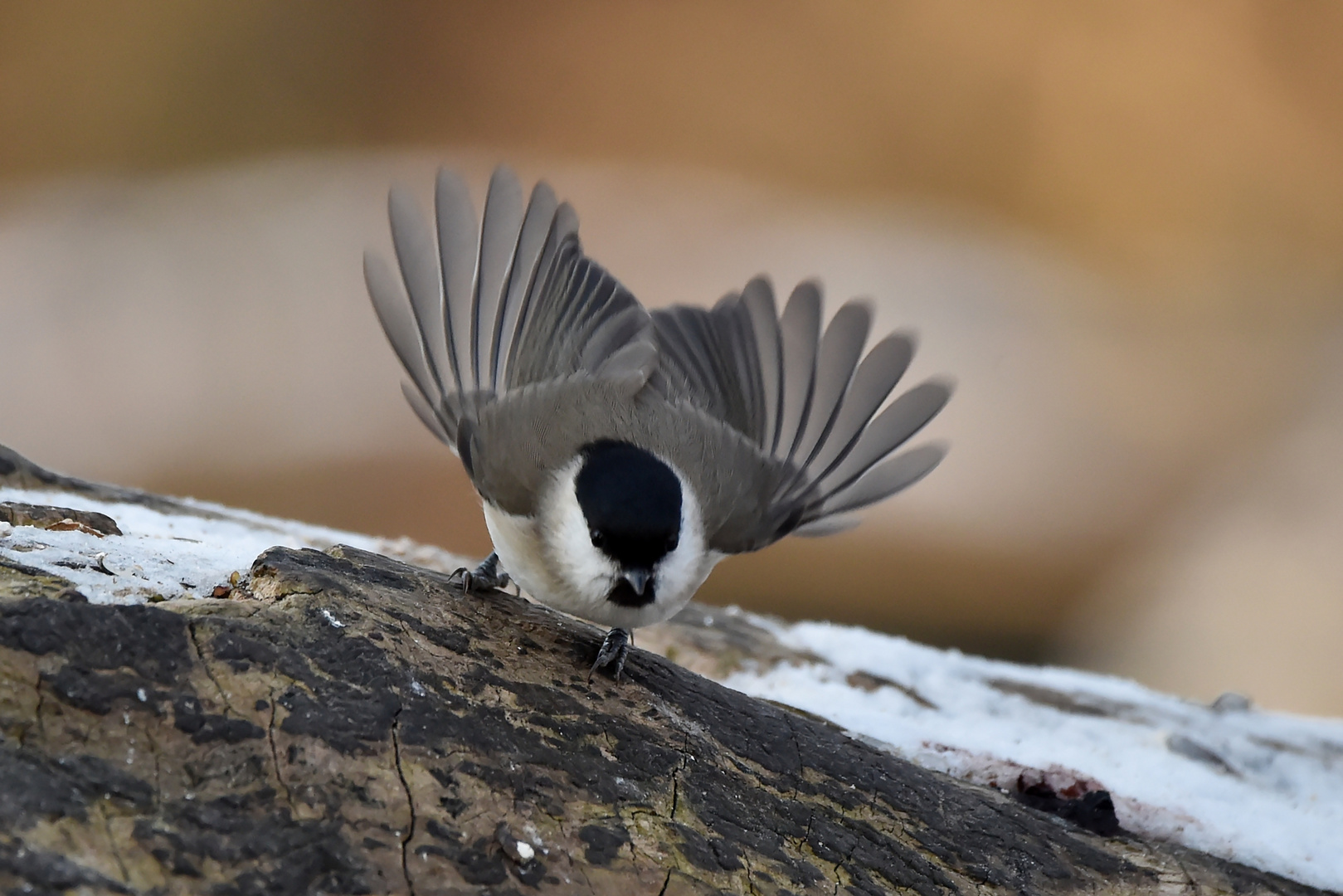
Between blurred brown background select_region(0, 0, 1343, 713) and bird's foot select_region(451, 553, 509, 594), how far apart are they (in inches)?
96.9

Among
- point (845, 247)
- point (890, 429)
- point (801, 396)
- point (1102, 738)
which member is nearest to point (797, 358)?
point (801, 396)

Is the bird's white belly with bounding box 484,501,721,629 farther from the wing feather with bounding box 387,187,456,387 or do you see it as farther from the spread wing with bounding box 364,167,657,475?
the wing feather with bounding box 387,187,456,387

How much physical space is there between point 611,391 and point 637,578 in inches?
20.3

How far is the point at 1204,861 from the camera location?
1.88 metres

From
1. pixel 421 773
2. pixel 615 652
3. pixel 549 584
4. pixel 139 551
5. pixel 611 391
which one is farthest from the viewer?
pixel 611 391

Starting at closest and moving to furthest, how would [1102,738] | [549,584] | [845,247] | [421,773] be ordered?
[421,773], [549,584], [1102,738], [845,247]

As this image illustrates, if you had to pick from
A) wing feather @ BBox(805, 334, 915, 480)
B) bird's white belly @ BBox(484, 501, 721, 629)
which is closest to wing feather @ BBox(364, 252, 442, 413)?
bird's white belly @ BBox(484, 501, 721, 629)

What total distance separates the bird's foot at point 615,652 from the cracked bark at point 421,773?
0.08 feet

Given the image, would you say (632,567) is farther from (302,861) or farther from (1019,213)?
(1019,213)

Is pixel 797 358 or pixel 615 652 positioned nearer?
pixel 615 652

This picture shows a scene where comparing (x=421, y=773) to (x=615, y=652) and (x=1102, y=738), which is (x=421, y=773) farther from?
(x=1102, y=738)

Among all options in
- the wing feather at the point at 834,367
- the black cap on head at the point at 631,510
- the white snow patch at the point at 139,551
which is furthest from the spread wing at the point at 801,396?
the white snow patch at the point at 139,551

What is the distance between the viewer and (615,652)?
1.87 m

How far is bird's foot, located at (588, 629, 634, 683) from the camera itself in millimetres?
1830
